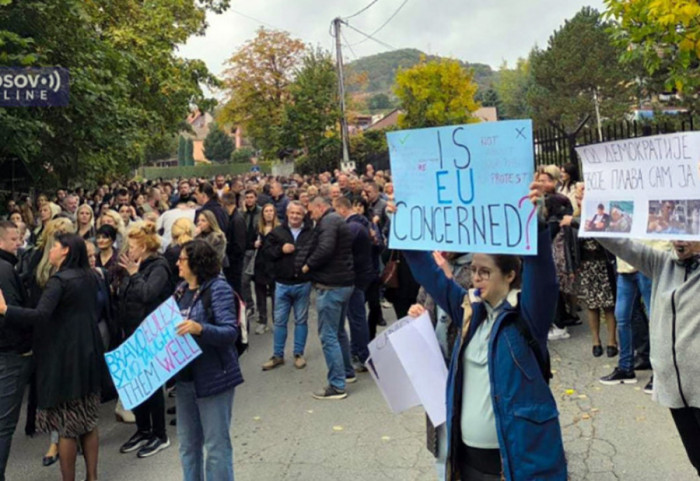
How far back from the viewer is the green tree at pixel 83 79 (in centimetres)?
867

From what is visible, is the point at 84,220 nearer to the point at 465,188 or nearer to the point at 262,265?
the point at 262,265

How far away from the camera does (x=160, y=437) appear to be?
17.4 ft

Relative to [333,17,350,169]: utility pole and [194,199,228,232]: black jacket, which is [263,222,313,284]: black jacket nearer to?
[194,199,228,232]: black jacket

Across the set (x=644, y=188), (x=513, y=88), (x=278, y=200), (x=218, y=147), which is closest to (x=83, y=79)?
(x=278, y=200)

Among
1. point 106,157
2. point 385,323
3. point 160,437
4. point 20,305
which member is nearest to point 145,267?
point 20,305

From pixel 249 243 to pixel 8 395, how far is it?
5247 mm

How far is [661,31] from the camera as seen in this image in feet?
22.4

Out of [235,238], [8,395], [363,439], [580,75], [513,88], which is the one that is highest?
[513,88]

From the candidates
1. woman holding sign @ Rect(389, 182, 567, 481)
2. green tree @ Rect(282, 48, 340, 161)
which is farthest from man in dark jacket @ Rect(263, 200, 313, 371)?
green tree @ Rect(282, 48, 340, 161)

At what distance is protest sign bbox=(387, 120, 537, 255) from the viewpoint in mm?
2633

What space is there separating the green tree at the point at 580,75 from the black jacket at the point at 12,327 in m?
47.3

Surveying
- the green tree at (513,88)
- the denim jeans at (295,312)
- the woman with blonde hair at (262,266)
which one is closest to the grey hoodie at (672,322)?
the denim jeans at (295,312)

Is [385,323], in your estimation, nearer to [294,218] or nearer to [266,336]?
[266,336]

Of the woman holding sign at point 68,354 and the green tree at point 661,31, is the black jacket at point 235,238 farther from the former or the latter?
the green tree at point 661,31
